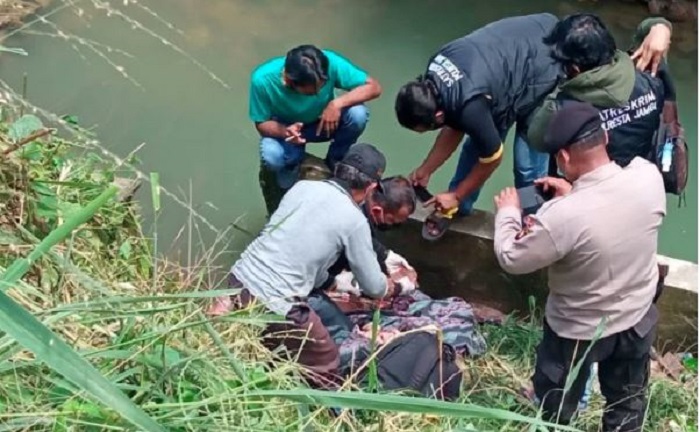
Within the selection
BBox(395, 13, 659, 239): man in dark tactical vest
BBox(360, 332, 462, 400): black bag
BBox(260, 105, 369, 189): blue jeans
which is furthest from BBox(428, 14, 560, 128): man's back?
BBox(360, 332, 462, 400): black bag

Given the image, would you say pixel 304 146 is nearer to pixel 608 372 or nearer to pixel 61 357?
pixel 608 372

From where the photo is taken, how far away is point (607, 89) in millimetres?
3334

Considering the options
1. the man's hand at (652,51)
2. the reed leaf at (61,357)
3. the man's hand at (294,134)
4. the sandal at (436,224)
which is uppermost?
the reed leaf at (61,357)

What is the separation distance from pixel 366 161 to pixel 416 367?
2.40 ft

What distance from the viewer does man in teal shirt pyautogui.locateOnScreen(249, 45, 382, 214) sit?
402 cm

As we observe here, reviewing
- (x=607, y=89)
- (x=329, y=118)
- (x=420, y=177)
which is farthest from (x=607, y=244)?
(x=329, y=118)

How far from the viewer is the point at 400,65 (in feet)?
19.8

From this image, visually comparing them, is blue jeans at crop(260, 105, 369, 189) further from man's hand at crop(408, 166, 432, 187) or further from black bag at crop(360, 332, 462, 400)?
black bag at crop(360, 332, 462, 400)

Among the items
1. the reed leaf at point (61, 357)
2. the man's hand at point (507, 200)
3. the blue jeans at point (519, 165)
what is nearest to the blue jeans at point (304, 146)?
the blue jeans at point (519, 165)

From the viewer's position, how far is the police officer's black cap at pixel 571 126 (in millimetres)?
2795

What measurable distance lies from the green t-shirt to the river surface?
65 centimetres

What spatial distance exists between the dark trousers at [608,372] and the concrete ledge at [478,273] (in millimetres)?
739

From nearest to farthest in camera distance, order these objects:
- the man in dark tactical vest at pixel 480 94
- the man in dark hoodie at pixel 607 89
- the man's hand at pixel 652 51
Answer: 1. the man in dark hoodie at pixel 607 89
2. the man in dark tactical vest at pixel 480 94
3. the man's hand at pixel 652 51

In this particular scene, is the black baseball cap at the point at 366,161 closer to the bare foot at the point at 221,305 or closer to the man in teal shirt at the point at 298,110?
the man in teal shirt at the point at 298,110
